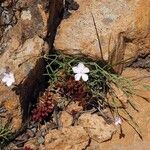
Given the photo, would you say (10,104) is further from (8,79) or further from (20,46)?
(20,46)

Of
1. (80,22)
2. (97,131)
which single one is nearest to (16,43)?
(80,22)

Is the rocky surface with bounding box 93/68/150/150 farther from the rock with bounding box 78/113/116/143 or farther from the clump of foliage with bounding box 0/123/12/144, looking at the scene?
the clump of foliage with bounding box 0/123/12/144

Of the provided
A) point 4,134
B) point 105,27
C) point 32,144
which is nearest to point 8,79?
point 4,134

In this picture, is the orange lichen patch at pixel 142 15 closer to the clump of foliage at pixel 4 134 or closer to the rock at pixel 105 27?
the rock at pixel 105 27

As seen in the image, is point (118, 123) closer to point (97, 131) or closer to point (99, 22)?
point (97, 131)

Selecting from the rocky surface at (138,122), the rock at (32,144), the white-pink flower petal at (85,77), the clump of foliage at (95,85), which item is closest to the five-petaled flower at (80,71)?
the white-pink flower petal at (85,77)

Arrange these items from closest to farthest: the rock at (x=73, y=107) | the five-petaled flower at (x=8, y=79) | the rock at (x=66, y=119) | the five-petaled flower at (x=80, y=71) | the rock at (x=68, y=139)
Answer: the five-petaled flower at (x=8, y=79) → the rock at (x=68, y=139) → the five-petaled flower at (x=80, y=71) → the rock at (x=66, y=119) → the rock at (x=73, y=107)
